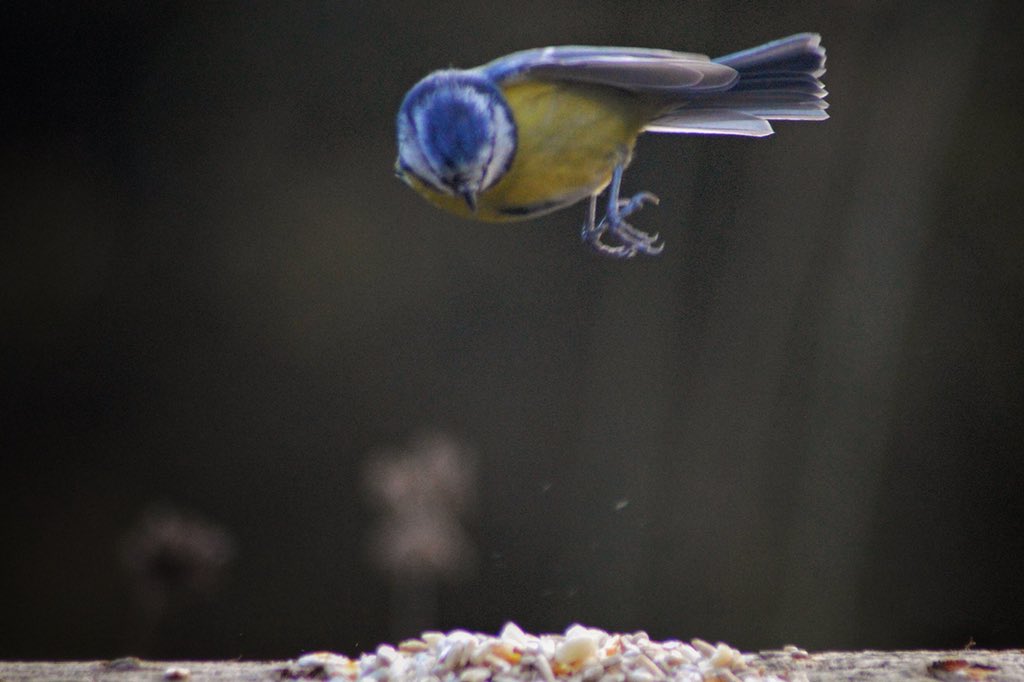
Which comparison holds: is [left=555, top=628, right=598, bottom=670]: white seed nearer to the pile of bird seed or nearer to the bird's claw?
the pile of bird seed

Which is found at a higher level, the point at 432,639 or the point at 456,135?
the point at 456,135

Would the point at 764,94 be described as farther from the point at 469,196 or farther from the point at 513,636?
the point at 513,636

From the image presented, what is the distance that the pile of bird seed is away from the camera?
1.25 meters

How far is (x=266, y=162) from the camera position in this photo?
2596 millimetres

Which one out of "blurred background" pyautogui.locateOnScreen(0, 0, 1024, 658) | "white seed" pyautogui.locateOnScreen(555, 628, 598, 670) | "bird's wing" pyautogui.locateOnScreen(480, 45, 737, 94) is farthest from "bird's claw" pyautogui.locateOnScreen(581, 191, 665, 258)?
"blurred background" pyautogui.locateOnScreen(0, 0, 1024, 658)

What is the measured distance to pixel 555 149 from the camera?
1.34 meters

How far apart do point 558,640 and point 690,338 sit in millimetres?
1459

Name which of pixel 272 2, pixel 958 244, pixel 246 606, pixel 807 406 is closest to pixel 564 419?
pixel 807 406

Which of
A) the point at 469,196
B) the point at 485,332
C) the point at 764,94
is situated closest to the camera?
the point at 469,196

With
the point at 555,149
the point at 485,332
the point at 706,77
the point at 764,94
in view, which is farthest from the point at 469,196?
the point at 485,332

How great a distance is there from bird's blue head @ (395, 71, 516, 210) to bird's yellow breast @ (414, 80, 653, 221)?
3cm

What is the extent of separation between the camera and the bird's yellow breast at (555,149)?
131 centimetres

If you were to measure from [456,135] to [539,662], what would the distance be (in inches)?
25.6

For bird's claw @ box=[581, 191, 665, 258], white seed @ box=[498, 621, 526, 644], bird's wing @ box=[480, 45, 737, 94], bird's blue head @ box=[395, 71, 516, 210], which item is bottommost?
white seed @ box=[498, 621, 526, 644]
